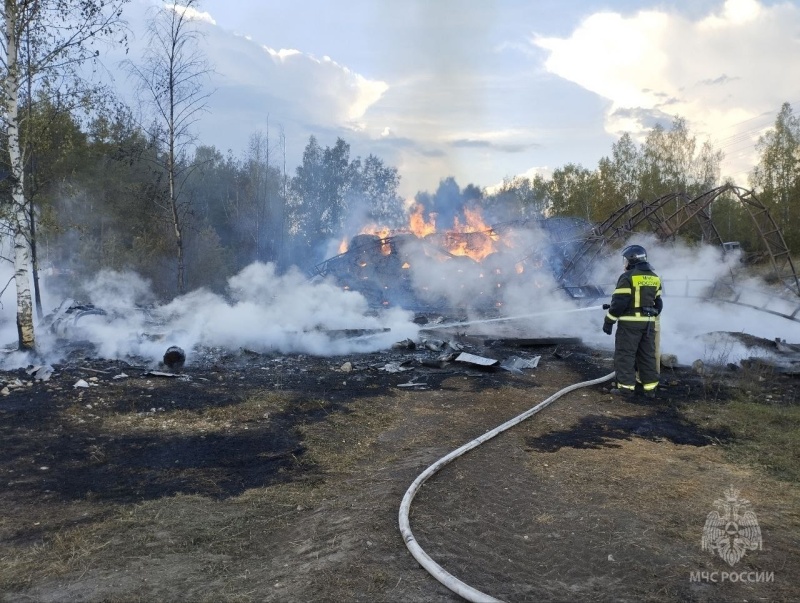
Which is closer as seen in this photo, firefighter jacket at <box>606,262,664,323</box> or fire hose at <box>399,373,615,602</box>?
fire hose at <box>399,373,615,602</box>

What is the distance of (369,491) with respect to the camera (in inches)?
175

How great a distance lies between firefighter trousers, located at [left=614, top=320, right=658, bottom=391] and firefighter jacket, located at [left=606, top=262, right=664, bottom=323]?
11cm

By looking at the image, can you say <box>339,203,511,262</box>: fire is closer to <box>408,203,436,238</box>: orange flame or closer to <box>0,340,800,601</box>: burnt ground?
<box>408,203,436,238</box>: orange flame

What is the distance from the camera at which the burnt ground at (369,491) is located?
3.06 m

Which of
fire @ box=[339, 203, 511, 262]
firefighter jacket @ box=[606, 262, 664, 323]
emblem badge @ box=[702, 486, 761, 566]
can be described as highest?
fire @ box=[339, 203, 511, 262]

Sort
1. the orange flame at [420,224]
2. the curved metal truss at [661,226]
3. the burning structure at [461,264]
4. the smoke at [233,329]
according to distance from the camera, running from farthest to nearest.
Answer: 1. the orange flame at [420,224]
2. the burning structure at [461,264]
3. the curved metal truss at [661,226]
4. the smoke at [233,329]

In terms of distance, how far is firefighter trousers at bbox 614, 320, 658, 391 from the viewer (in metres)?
7.70

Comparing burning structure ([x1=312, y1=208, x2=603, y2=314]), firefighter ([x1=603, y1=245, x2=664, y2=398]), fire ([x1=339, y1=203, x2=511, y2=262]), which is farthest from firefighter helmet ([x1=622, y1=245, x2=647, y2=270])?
fire ([x1=339, y1=203, x2=511, y2=262])

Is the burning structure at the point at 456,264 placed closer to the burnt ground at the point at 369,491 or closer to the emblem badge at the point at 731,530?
the burnt ground at the point at 369,491

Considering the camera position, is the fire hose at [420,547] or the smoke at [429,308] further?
the smoke at [429,308]

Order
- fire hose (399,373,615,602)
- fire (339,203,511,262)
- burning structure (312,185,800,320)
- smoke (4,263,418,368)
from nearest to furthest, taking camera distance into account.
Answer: fire hose (399,373,615,602) → smoke (4,263,418,368) → burning structure (312,185,800,320) → fire (339,203,511,262)

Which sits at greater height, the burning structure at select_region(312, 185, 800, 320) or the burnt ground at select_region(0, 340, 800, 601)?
the burning structure at select_region(312, 185, 800, 320)

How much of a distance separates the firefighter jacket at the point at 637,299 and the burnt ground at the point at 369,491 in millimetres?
1211

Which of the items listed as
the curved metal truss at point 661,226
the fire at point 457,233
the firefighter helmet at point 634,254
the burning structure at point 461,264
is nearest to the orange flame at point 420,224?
the fire at point 457,233
